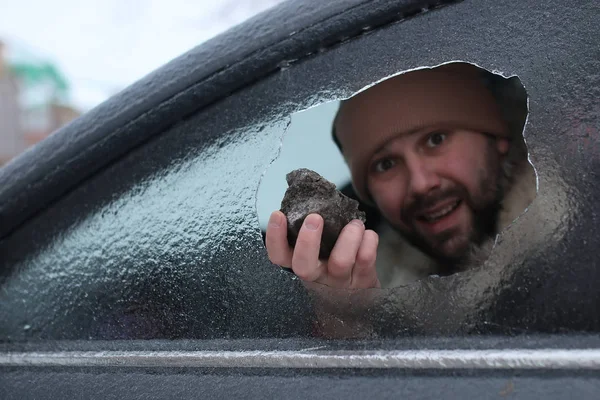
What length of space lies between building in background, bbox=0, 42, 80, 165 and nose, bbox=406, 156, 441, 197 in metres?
14.1

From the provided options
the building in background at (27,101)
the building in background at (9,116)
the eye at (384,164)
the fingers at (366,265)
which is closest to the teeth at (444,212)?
the eye at (384,164)

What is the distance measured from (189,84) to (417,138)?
1.45ft

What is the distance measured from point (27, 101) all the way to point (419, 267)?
15.3 metres

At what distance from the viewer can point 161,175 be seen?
1024mm

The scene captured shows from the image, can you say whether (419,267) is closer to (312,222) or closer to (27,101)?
(312,222)

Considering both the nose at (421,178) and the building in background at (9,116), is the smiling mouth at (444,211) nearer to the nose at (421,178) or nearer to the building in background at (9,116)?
the nose at (421,178)

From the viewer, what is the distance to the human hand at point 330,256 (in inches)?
34.4

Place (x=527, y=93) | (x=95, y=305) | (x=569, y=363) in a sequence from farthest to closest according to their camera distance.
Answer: (x=95, y=305)
(x=527, y=93)
(x=569, y=363)

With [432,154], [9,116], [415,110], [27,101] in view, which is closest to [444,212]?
[432,154]

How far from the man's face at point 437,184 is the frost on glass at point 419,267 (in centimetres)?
6

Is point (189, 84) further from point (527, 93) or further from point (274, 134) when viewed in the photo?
point (527, 93)

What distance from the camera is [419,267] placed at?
1.05 metres

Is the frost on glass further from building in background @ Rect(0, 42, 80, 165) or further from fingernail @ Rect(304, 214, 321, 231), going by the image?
building in background @ Rect(0, 42, 80, 165)

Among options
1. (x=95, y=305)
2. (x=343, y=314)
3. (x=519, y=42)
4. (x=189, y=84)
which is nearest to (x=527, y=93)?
(x=519, y=42)
